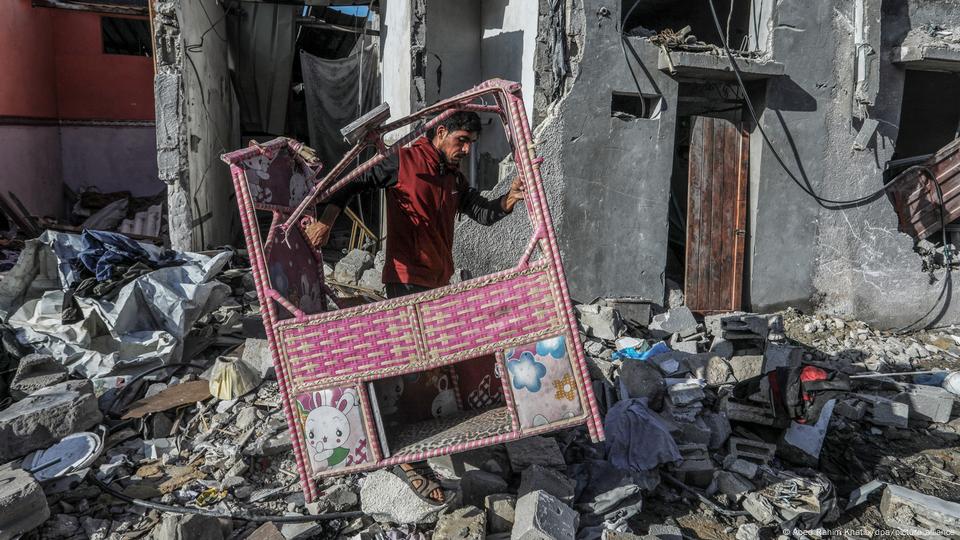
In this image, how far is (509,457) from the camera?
3.10 m

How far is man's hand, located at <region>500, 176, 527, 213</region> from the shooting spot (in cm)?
281

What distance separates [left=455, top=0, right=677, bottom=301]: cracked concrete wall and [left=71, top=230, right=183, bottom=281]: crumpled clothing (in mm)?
2752

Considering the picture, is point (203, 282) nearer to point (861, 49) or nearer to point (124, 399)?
point (124, 399)

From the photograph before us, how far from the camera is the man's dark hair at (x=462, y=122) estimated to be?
116 inches

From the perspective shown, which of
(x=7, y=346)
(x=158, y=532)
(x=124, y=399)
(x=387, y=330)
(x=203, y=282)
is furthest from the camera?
(x=203, y=282)

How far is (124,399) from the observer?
3.92 meters

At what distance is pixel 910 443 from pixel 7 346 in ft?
21.7

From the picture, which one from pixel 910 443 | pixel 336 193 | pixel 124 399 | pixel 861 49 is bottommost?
pixel 910 443

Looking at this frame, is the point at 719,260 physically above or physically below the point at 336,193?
below

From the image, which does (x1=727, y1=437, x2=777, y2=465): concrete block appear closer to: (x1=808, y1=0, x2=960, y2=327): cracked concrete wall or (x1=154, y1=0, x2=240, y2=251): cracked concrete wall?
(x1=808, y1=0, x2=960, y2=327): cracked concrete wall

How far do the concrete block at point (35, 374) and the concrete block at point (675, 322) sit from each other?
514 cm

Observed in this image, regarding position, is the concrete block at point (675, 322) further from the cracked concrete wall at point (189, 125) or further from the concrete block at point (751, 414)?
the cracked concrete wall at point (189, 125)

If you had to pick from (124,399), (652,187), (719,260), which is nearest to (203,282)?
(124,399)

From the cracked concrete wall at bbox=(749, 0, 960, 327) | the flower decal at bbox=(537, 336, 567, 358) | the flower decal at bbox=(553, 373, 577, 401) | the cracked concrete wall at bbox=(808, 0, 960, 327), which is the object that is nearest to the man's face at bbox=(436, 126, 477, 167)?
the flower decal at bbox=(537, 336, 567, 358)
